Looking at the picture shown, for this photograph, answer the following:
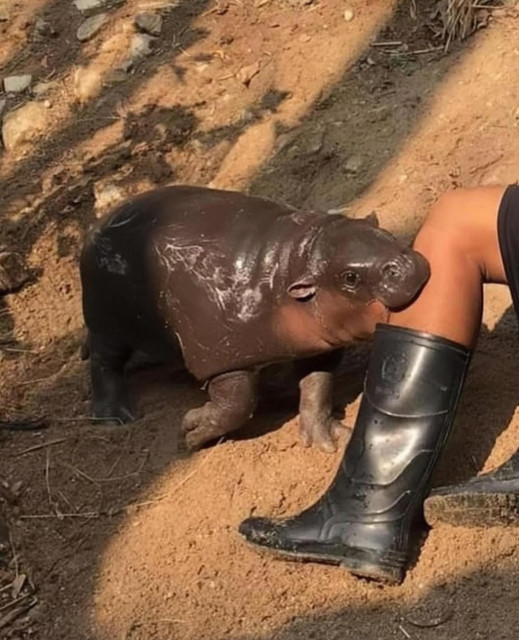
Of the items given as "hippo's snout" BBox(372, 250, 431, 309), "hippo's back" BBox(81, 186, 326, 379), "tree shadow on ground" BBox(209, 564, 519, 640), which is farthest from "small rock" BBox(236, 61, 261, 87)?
"tree shadow on ground" BBox(209, 564, 519, 640)

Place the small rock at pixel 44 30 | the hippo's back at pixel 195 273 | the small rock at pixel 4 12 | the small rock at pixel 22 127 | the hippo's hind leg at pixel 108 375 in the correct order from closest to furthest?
the hippo's back at pixel 195 273
the hippo's hind leg at pixel 108 375
the small rock at pixel 22 127
the small rock at pixel 44 30
the small rock at pixel 4 12

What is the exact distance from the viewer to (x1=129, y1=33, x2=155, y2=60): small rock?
21.5ft

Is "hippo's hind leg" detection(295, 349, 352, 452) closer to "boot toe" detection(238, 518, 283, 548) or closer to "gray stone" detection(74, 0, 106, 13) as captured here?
"boot toe" detection(238, 518, 283, 548)

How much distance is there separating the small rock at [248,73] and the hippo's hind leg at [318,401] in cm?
218

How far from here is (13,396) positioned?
194 inches

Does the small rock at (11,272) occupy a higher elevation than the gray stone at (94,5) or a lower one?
lower

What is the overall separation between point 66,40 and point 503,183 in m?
2.78

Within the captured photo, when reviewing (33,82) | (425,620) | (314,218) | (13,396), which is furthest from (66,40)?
(425,620)

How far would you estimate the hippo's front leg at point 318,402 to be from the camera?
4203 mm

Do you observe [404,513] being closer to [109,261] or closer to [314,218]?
[314,218]

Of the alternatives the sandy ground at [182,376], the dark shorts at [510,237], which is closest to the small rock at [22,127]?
the sandy ground at [182,376]

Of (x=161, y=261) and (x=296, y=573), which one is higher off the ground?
(x=161, y=261)

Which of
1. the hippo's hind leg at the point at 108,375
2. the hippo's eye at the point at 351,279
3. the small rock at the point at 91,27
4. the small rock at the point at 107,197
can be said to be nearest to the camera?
the hippo's eye at the point at 351,279

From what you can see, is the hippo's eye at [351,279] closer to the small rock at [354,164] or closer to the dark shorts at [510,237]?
the dark shorts at [510,237]
